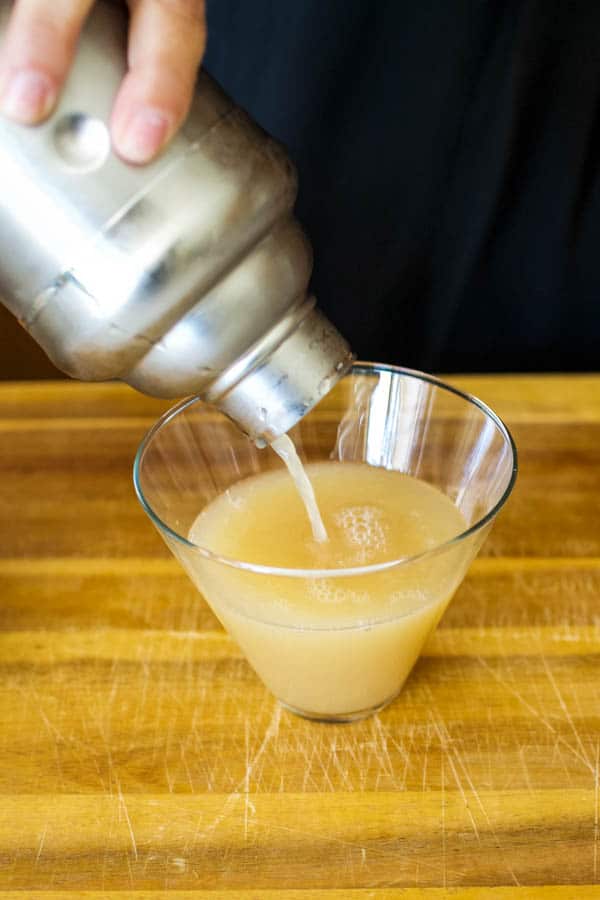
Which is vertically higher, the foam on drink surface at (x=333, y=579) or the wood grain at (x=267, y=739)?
the foam on drink surface at (x=333, y=579)

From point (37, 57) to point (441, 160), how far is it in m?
0.81

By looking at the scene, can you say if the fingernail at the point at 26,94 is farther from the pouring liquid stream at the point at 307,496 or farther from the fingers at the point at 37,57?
the pouring liquid stream at the point at 307,496

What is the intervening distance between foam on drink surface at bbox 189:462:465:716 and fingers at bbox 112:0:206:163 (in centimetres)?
30

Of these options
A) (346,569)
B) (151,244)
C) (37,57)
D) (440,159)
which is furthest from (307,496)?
(440,159)

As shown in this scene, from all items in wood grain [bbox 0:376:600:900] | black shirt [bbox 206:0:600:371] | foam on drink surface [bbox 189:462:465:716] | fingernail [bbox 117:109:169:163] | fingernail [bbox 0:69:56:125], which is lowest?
wood grain [bbox 0:376:600:900]

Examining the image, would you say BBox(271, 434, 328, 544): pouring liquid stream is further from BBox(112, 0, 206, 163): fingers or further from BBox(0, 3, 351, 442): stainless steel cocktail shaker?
BBox(112, 0, 206, 163): fingers

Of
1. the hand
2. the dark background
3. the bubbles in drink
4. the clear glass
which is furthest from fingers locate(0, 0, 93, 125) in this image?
the dark background

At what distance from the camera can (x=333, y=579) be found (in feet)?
2.50

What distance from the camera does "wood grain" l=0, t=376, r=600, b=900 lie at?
74 cm

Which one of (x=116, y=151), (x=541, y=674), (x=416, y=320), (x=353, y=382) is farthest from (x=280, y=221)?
(x=416, y=320)

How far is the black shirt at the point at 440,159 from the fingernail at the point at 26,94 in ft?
2.39

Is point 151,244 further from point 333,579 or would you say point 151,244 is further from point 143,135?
point 333,579

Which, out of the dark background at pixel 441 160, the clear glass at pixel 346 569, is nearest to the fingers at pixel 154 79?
the clear glass at pixel 346 569

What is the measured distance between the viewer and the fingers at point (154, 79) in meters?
0.60
